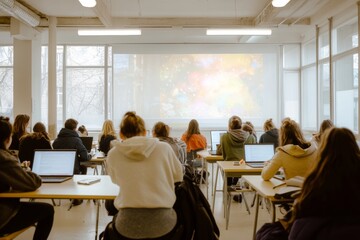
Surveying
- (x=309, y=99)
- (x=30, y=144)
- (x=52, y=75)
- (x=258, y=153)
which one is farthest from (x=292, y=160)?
(x=309, y=99)

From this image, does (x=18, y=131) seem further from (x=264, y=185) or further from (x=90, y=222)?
(x=264, y=185)

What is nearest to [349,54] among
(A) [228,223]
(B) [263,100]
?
(B) [263,100]

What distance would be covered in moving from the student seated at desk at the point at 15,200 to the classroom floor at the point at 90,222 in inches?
41.7

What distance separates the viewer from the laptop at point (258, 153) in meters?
4.48

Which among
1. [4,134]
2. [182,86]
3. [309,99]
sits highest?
[182,86]

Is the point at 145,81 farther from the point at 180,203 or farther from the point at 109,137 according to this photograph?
the point at 180,203

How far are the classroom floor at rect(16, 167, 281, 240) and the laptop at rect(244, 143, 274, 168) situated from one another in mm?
753

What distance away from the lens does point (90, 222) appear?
14.1 feet

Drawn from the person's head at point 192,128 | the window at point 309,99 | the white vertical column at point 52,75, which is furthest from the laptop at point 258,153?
the white vertical column at point 52,75

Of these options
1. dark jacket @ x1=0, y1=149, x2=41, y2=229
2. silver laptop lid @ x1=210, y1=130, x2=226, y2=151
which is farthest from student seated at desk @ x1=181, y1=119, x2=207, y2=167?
dark jacket @ x1=0, y1=149, x2=41, y2=229

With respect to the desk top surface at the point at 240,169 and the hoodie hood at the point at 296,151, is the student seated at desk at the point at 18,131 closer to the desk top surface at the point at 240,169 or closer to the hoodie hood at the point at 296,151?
the desk top surface at the point at 240,169

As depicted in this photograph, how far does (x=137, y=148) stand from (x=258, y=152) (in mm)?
2691

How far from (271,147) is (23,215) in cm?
304

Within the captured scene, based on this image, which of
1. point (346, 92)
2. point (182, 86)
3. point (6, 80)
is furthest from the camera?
point (6, 80)
